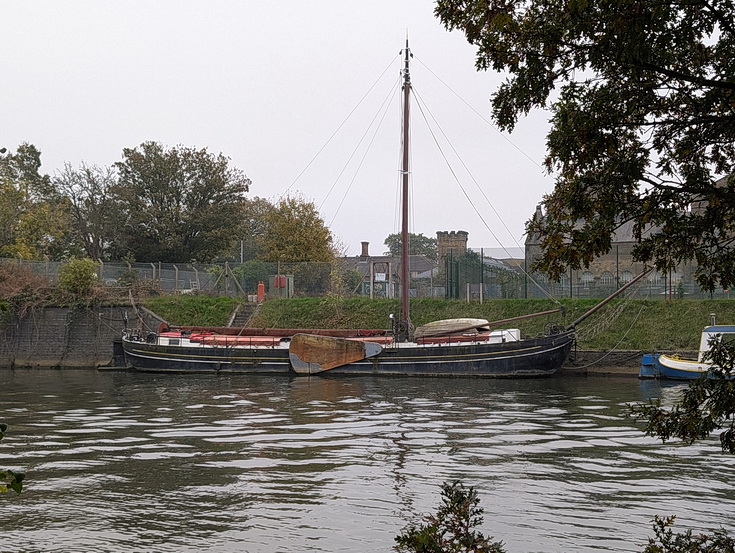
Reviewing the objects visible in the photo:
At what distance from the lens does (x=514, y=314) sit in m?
36.4

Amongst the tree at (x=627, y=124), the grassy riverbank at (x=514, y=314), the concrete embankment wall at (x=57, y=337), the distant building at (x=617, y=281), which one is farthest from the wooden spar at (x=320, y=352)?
the tree at (x=627, y=124)

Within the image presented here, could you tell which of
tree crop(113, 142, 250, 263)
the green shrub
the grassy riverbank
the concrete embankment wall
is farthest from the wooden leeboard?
tree crop(113, 142, 250, 263)

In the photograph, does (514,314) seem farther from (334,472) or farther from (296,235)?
(334,472)

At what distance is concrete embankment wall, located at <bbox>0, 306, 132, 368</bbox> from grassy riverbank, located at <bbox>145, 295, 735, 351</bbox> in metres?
3.00

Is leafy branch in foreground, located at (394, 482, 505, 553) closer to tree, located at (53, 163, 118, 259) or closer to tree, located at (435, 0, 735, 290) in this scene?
tree, located at (435, 0, 735, 290)

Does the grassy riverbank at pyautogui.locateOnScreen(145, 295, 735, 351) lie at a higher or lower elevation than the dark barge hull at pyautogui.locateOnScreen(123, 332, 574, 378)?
higher

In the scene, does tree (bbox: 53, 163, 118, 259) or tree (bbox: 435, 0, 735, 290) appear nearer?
tree (bbox: 435, 0, 735, 290)

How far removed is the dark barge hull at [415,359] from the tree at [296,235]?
50.9ft

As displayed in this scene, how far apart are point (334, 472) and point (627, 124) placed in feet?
26.9

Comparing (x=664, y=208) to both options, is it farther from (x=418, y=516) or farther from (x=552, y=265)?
(x=418, y=516)

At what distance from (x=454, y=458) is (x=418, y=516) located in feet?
13.6

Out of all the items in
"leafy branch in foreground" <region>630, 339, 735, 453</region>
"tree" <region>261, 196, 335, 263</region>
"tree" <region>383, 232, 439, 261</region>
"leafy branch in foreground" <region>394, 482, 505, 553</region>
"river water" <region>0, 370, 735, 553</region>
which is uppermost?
"tree" <region>383, 232, 439, 261</region>

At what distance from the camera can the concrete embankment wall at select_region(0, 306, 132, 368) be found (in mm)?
37719

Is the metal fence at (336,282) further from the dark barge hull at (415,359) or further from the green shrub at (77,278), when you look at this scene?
the dark barge hull at (415,359)
